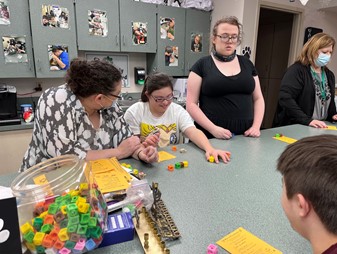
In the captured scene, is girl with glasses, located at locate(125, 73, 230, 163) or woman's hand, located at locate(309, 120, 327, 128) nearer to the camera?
girl with glasses, located at locate(125, 73, 230, 163)

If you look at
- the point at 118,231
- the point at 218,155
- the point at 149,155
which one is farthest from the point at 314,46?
the point at 118,231

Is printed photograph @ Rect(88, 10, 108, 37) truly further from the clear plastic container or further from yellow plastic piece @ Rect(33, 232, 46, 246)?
yellow plastic piece @ Rect(33, 232, 46, 246)

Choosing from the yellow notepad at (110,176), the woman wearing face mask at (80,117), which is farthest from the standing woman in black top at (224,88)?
the yellow notepad at (110,176)

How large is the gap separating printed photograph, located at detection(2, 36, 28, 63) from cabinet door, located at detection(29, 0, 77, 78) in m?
0.10

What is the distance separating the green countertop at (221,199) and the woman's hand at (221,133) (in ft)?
0.54

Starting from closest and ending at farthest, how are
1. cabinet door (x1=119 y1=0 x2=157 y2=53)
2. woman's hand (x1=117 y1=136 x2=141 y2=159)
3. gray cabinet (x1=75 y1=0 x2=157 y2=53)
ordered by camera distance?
woman's hand (x1=117 y1=136 x2=141 y2=159)
gray cabinet (x1=75 y1=0 x2=157 y2=53)
cabinet door (x1=119 y1=0 x2=157 y2=53)

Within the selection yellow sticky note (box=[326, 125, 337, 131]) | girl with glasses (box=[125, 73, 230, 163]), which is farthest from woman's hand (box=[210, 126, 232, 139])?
yellow sticky note (box=[326, 125, 337, 131])

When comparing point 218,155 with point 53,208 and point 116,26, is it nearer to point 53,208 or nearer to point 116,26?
point 53,208

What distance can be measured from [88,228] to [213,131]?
111cm

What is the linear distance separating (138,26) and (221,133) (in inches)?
75.1

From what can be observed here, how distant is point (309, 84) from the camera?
1.95m

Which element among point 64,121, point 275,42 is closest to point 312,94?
point 64,121

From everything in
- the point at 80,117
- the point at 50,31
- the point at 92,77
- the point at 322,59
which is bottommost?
the point at 80,117

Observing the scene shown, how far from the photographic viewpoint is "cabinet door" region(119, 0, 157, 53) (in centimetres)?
281
